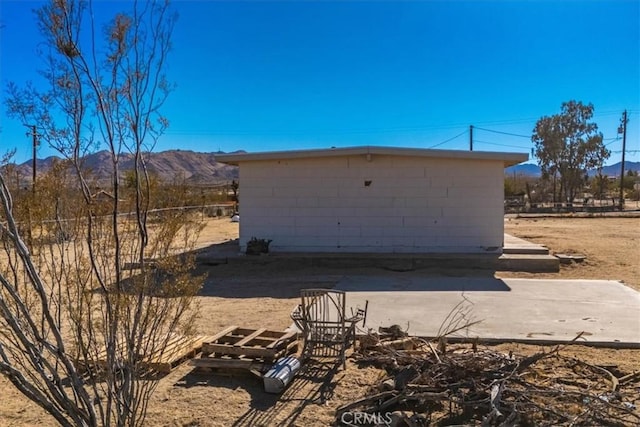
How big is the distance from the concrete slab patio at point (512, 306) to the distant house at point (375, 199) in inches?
73.2

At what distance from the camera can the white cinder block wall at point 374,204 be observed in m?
11.3

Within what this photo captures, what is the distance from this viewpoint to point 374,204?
37.9ft

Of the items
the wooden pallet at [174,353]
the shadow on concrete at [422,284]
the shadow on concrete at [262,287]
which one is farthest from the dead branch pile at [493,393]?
the shadow on concrete at [262,287]

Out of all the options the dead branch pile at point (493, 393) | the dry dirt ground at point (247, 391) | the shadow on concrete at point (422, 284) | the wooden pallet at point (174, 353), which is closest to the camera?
the dead branch pile at point (493, 393)

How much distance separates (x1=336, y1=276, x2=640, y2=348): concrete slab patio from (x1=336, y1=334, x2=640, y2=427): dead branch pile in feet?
4.14

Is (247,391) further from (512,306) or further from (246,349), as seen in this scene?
(512,306)

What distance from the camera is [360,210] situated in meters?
11.6

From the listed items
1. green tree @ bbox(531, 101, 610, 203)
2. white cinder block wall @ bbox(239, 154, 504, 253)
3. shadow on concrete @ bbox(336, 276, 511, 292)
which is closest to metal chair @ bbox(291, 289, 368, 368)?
shadow on concrete @ bbox(336, 276, 511, 292)

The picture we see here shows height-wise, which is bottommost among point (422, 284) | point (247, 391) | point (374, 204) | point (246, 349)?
point (247, 391)

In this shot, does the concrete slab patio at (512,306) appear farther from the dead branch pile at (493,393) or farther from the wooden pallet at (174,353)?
the wooden pallet at (174,353)

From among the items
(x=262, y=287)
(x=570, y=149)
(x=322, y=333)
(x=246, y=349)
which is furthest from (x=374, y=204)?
(x=570, y=149)

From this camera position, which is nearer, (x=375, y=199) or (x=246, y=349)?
(x=246, y=349)

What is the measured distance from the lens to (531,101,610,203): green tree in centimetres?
4425

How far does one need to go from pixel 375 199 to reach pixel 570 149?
39.9 meters
